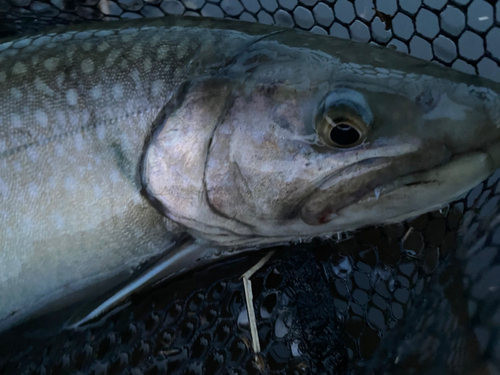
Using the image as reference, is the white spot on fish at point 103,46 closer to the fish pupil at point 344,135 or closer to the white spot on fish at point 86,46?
the white spot on fish at point 86,46

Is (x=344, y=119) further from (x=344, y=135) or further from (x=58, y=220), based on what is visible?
(x=58, y=220)

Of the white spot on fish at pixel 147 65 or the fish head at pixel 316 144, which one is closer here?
the fish head at pixel 316 144

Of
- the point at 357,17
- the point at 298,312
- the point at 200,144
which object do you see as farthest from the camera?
the point at 357,17

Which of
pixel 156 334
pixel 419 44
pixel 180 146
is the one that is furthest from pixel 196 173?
pixel 419 44

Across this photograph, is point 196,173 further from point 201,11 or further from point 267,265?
point 201,11

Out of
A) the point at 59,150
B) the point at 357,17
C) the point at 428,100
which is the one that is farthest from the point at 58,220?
the point at 357,17

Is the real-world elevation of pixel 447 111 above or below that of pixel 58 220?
above

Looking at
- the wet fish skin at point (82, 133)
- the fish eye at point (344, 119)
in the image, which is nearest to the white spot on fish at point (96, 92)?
the wet fish skin at point (82, 133)
